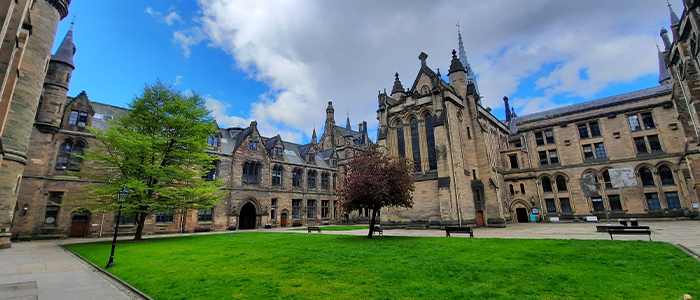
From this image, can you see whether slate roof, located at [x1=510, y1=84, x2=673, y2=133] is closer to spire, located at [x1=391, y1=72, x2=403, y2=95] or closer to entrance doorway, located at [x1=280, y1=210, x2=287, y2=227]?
spire, located at [x1=391, y1=72, x2=403, y2=95]

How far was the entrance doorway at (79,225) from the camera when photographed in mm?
26141

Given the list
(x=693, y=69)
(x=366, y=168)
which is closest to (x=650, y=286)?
(x=366, y=168)

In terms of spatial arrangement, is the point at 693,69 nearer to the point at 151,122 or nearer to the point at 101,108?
the point at 151,122

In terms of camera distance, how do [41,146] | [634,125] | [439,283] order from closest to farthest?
1. [439,283]
2. [41,146]
3. [634,125]

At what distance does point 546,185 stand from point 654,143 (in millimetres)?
11519

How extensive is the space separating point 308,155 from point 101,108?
26095 millimetres

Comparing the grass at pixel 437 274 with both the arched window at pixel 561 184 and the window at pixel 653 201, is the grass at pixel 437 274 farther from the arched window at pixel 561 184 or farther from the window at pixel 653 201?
the window at pixel 653 201

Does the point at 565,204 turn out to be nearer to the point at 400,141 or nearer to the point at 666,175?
the point at 666,175

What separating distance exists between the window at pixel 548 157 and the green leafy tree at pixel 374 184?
2931 cm

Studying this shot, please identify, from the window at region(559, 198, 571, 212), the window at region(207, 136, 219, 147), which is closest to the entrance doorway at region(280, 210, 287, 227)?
the window at region(207, 136, 219, 147)

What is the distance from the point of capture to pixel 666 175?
30969mm

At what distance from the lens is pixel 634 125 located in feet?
111

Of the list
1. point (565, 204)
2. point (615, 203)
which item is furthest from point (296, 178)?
point (615, 203)

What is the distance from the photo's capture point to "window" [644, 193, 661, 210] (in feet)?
101
